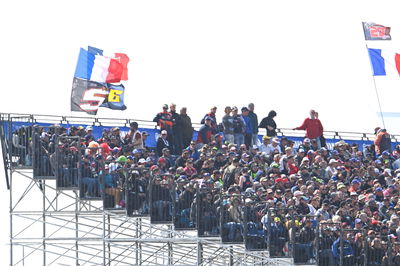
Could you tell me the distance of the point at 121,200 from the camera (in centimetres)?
5022

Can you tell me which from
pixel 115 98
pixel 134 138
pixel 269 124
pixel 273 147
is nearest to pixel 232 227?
pixel 134 138

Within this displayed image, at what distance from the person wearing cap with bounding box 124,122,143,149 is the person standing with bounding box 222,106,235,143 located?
2.76m

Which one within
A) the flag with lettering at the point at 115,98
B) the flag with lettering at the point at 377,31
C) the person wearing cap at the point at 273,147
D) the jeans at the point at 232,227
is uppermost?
the flag with lettering at the point at 377,31

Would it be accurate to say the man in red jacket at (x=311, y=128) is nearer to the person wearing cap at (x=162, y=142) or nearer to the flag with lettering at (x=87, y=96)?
the person wearing cap at (x=162, y=142)

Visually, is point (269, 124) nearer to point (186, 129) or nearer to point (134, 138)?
point (186, 129)

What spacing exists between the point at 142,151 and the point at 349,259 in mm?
7430

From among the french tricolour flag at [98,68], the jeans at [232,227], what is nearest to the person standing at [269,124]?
the french tricolour flag at [98,68]

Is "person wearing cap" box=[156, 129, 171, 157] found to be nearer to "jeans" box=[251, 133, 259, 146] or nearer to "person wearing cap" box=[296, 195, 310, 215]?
"jeans" box=[251, 133, 259, 146]

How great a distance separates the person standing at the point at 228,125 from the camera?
5397 cm

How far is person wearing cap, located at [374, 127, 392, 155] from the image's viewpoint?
57938 mm

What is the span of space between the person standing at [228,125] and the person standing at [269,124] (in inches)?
61.0

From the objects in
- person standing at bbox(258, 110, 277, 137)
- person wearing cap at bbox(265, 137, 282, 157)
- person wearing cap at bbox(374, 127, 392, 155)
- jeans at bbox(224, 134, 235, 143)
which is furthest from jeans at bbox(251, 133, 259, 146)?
person wearing cap at bbox(374, 127, 392, 155)

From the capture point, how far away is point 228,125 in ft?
178

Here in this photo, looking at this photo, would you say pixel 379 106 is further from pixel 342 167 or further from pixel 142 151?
pixel 142 151
